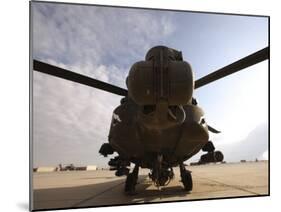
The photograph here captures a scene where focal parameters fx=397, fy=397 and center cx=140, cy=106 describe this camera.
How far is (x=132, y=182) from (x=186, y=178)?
708 mm

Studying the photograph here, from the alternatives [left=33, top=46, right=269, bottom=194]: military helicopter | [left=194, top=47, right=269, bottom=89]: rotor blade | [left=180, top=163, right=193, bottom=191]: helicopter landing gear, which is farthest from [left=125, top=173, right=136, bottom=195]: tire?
[left=194, top=47, right=269, bottom=89]: rotor blade

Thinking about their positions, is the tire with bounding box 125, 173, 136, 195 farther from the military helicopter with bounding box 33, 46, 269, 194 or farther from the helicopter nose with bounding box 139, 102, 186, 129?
the helicopter nose with bounding box 139, 102, 186, 129

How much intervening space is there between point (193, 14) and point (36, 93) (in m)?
2.10

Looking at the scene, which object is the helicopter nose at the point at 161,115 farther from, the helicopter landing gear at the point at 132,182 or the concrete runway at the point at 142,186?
the helicopter landing gear at the point at 132,182

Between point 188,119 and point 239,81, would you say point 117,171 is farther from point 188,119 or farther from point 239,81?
point 239,81

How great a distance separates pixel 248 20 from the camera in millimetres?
5043

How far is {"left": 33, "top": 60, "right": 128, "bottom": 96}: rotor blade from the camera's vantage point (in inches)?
165

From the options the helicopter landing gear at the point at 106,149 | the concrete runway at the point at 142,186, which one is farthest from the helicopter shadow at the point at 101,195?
the helicopter landing gear at the point at 106,149

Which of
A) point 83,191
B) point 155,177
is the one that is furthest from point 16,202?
point 155,177

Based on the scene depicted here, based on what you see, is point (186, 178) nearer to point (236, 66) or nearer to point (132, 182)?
point (132, 182)

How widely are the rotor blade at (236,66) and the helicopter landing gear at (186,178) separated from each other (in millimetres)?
1121

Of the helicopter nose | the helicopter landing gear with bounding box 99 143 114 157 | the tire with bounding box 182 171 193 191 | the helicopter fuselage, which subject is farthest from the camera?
the tire with bounding box 182 171 193 191

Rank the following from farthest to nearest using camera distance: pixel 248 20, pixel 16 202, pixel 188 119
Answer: pixel 248 20, pixel 188 119, pixel 16 202

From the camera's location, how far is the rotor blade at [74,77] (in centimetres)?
418
